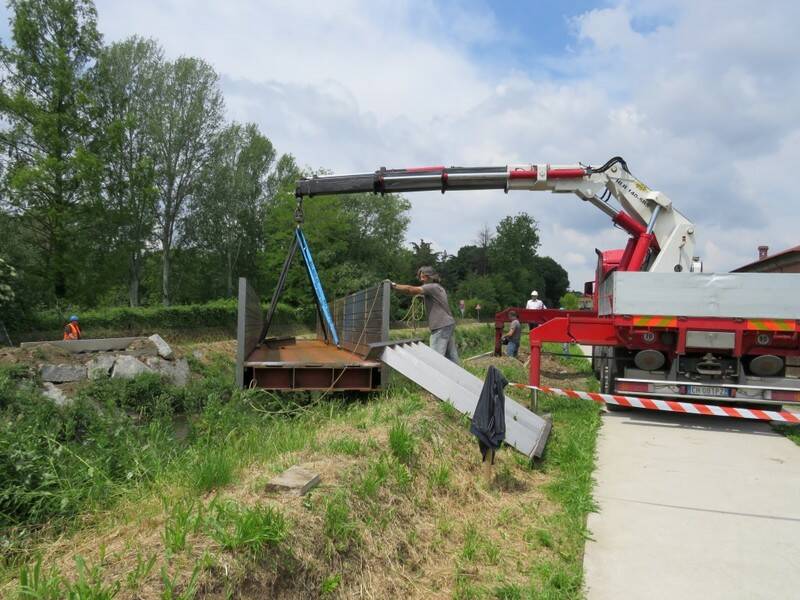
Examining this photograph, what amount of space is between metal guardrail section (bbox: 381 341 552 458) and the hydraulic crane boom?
369cm

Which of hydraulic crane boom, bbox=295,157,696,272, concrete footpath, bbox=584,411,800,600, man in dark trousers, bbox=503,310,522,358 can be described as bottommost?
concrete footpath, bbox=584,411,800,600

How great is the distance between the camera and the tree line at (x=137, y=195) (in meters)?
25.4

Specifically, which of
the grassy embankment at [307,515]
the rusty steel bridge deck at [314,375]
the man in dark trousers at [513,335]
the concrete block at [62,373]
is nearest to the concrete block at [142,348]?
the concrete block at [62,373]

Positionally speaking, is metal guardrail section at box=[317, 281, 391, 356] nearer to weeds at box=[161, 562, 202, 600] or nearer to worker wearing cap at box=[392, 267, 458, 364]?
worker wearing cap at box=[392, 267, 458, 364]

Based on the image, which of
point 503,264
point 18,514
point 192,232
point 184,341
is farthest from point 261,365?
point 503,264

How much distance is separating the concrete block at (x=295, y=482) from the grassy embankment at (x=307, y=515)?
0.21 ft

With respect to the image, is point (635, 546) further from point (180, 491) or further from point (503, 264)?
point (503, 264)

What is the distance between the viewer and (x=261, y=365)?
28.2ft

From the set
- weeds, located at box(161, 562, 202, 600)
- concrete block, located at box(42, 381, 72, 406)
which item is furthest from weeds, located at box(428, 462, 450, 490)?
concrete block, located at box(42, 381, 72, 406)

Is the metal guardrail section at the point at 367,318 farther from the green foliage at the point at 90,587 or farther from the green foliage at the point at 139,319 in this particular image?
the green foliage at the point at 139,319

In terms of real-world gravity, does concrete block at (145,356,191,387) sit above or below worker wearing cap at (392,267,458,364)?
below

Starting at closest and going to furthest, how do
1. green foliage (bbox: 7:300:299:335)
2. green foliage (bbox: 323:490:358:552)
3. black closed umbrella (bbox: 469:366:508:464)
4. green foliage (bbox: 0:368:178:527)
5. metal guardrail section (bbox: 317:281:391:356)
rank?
green foliage (bbox: 323:490:358:552) < green foliage (bbox: 0:368:178:527) < black closed umbrella (bbox: 469:366:508:464) < metal guardrail section (bbox: 317:281:391:356) < green foliage (bbox: 7:300:299:335)

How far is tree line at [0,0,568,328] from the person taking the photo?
25.4 m

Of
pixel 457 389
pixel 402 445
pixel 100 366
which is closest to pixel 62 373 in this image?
pixel 100 366
